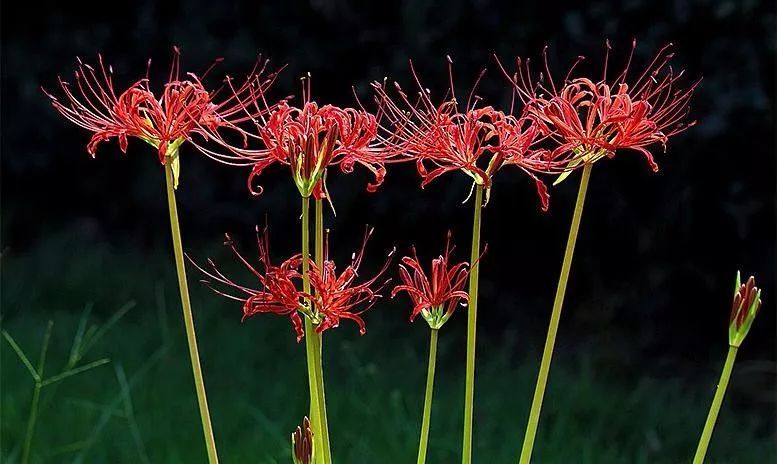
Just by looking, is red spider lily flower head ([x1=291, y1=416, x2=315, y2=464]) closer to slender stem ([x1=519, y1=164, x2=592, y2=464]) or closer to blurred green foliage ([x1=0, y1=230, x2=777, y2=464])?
slender stem ([x1=519, y1=164, x2=592, y2=464])

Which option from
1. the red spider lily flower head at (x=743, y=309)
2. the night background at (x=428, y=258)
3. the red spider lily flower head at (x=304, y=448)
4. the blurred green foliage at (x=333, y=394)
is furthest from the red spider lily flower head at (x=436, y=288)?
the night background at (x=428, y=258)

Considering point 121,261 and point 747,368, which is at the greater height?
point 121,261

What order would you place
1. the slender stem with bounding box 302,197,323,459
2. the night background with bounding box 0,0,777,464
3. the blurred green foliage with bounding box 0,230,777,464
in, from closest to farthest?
the slender stem with bounding box 302,197,323,459 → the blurred green foliage with bounding box 0,230,777,464 → the night background with bounding box 0,0,777,464

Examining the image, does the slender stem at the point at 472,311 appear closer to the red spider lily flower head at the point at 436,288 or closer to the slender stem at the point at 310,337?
the red spider lily flower head at the point at 436,288

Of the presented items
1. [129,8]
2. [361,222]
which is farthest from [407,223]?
[129,8]

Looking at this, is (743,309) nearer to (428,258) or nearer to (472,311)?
(472,311)

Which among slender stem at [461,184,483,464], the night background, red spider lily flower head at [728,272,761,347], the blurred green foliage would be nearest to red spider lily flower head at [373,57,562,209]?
slender stem at [461,184,483,464]

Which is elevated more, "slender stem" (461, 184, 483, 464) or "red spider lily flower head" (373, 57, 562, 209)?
"red spider lily flower head" (373, 57, 562, 209)

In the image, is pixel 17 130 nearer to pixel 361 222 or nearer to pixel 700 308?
pixel 361 222

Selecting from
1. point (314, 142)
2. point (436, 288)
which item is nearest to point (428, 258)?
point (436, 288)
